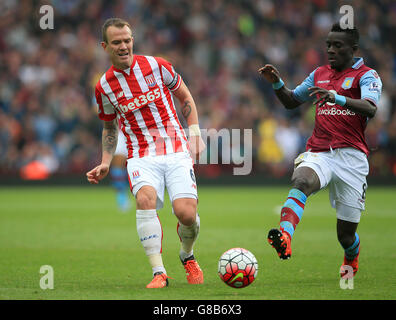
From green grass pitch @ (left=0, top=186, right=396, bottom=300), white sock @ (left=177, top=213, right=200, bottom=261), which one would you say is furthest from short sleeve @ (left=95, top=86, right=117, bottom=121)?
green grass pitch @ (left=0, top=186, right=396, bottom=300)

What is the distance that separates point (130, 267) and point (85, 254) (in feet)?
4.22

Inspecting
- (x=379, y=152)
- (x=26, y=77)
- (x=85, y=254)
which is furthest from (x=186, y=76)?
(x=85, y=254)

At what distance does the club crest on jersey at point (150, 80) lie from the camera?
6652 millimetres

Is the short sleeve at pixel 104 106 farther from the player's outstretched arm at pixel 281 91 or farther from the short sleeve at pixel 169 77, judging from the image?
the player's outstretched arm at pixel 281 91

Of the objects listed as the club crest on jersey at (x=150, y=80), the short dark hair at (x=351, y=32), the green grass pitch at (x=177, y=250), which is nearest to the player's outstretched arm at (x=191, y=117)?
the club crest on jersey at (x=150, y=80)

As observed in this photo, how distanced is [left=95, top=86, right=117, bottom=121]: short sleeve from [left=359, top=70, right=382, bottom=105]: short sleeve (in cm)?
231

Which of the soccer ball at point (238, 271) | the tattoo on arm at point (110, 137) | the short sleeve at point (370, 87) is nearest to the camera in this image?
the soccer ball at point (238, 271)

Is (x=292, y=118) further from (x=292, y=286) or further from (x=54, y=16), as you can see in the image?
(x=292, y=286)

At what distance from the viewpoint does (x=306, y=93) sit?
693 centimetres

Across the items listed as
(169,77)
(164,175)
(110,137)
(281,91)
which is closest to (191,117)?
(169,77)

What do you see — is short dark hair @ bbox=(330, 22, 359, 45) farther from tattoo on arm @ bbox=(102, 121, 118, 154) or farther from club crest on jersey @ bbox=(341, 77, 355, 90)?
tattoo on arm @ bbox=(102, 121, 118, 154)

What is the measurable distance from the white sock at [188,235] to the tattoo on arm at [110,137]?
0.99 m

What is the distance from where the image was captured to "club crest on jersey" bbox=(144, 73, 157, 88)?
21.8ft

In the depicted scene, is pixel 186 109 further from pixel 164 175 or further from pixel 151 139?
pixel 164 175
